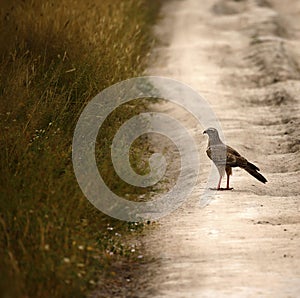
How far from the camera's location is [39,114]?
789cm

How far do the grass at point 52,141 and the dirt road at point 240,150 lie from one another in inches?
22.9

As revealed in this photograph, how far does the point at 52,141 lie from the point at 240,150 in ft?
9.85

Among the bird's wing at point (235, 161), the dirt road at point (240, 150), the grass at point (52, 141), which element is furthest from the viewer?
the bird's wing at point (235, 161)

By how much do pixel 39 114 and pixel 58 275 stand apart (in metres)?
2.76

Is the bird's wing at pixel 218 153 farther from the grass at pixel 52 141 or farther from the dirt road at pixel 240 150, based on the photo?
the grass at pixel 52 141

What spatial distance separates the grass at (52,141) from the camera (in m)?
5.59

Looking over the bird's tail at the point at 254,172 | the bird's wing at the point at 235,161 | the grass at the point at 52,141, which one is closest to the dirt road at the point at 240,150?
the bird's tail at the point at 254,172

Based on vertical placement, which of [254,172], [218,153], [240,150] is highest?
[218,153]

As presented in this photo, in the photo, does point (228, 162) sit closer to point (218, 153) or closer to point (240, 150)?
point (218, 153)

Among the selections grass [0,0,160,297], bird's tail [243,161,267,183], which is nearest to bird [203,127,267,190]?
bird's tail [243,161,267,183]

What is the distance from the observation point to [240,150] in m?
9.70

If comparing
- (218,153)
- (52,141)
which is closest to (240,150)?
(218,153)

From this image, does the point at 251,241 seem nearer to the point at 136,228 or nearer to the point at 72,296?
the point at 136,228

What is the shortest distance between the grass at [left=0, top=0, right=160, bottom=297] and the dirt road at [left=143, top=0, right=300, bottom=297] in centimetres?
58
